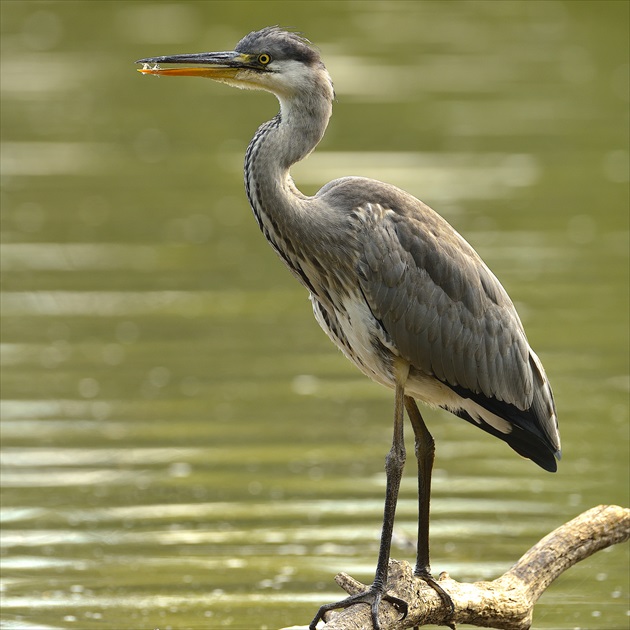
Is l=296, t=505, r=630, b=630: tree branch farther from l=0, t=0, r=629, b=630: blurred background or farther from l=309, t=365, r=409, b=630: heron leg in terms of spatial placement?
l=0, t=0, r=629, b=630: blurred background

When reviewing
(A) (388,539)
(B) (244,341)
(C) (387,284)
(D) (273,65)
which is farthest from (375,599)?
(B) (244,341)

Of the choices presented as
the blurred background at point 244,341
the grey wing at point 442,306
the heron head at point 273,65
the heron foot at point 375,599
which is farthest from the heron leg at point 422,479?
the heron head at point 273,65

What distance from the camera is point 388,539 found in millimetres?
6688

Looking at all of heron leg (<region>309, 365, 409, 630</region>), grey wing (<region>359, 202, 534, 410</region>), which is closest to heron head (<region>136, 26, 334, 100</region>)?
grey wing (<region>359, 202, 534, 410</region>)

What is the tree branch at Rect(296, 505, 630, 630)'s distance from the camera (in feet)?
21.2

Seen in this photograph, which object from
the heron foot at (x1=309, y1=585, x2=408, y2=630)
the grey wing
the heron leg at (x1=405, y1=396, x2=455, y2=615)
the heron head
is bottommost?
the heron foot at (x1=309, y1=585, x2=408, y2=630)

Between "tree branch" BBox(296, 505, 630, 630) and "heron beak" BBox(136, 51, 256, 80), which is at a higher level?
"heron beak" BBox(136, 51, 256, 80)

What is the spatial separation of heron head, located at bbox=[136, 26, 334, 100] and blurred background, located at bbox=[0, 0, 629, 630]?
2.91 m

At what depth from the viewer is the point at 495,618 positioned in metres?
6.80

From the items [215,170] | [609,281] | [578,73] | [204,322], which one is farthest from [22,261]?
[578,73]

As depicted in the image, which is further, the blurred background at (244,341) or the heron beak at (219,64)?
the blurred background at (244,341)

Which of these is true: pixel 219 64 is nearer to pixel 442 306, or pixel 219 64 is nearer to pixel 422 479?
pixel 442 306

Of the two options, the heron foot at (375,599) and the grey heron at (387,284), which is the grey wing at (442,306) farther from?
the heron foot at (375,599)

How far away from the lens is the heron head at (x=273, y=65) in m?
6.68
